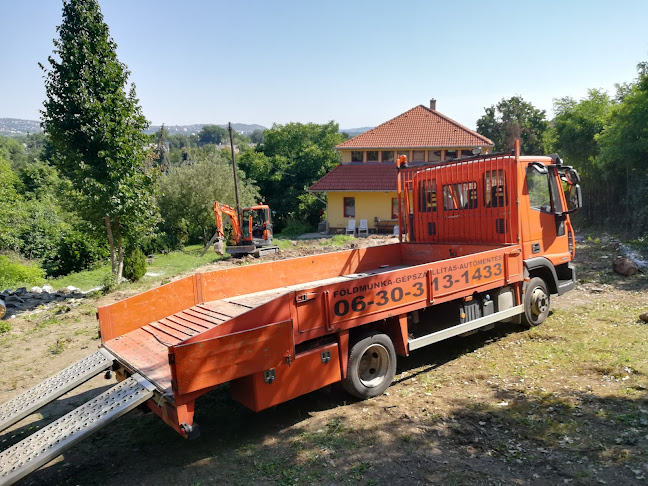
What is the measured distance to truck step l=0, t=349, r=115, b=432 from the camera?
14.1 ft

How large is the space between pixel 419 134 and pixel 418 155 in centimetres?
166

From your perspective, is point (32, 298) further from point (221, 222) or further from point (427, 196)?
point (427, 196)

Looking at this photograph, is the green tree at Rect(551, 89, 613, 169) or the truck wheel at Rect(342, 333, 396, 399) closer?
the truck wheel at Rect(342, 333, 396, 399)

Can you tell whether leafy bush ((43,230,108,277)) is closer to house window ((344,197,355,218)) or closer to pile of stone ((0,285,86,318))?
pile of stone ((0,285,86,318))

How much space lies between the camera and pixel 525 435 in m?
4.34

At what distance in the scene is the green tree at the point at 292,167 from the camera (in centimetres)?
3931

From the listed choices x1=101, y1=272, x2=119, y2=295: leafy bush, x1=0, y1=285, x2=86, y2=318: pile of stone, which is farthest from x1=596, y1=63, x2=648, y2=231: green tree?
x1=0, y1=285, x2=86, y2=318: pile of stone

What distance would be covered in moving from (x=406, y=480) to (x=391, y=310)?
1927 mm

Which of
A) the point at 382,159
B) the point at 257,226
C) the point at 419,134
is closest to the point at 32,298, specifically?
the point at 257,226

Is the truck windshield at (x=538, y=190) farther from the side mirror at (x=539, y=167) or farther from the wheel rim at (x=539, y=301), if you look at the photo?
the wheel rim at (x=539, y=301)

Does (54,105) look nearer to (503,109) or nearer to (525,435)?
(525,435)

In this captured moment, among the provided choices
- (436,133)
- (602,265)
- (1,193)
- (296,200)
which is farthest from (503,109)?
(1,193)

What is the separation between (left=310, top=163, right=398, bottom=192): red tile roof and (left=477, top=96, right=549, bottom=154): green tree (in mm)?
18586

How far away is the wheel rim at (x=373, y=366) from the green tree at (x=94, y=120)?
31.4 feet
